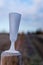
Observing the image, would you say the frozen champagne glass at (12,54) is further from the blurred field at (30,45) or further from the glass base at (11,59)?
the blurred field at (30,45)

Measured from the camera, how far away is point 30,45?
4246 millimetres

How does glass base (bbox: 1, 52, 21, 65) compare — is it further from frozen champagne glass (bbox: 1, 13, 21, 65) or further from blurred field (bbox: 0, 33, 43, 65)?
blurred field (bbox: 0, 33, 43, 65)

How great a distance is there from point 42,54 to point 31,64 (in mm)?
681

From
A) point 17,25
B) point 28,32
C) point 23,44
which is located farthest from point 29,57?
point 17,25

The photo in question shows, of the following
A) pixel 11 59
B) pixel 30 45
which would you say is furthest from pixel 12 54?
pixel 30 45

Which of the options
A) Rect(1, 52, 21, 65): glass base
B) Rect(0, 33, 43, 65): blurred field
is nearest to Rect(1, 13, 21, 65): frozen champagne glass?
Rect(1, 52, 21, 65): glass base

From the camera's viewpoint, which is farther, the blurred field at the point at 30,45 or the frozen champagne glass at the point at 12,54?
the blurred field at the point at 30,45

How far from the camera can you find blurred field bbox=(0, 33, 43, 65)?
383 cm

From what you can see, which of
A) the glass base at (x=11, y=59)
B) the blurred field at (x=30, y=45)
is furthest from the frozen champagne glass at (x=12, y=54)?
the blurred field at (x=30, y=45)

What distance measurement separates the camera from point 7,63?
83 cm

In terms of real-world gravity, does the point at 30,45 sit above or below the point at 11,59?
below

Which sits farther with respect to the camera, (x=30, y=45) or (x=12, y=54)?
(x=30, y=45)

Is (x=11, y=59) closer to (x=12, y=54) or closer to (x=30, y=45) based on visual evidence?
(x=12, y=54)

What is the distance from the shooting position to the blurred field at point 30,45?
12.6 ft
